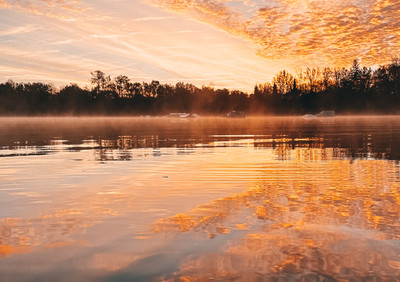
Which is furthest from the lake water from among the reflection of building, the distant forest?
the distant forest

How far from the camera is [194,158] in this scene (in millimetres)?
15195

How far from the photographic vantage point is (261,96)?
595ft

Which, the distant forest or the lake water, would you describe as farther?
the distant forest

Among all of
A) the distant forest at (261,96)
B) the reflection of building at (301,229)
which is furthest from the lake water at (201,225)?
the distant forest at (261,96)

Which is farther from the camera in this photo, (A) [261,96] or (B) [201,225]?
(A) [261,96]

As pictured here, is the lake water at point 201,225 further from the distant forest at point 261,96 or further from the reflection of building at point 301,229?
the distant forest at point 261,96

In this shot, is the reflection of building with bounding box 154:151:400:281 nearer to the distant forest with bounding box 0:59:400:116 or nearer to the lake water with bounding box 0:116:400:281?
the lake water with bounding box 0:116:400:281

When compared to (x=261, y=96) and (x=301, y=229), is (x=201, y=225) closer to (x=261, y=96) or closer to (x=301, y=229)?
(x=301, y=229)

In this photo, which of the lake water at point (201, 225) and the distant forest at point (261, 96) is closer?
the lake water at point (201, 225)

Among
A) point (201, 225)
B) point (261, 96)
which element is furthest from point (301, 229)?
point (261, 96)

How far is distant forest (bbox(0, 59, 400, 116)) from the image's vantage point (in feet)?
475

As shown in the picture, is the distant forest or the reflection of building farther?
the distant forest

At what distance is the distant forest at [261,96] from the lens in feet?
475

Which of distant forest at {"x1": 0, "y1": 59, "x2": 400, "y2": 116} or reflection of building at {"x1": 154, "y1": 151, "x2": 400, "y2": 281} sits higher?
distant forest at {"x1": 0, "y1": 59, "x2": 400, "y2": 116}
